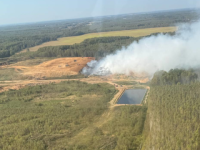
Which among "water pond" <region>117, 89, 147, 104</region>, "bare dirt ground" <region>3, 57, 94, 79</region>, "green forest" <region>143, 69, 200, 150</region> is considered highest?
"bare dirt ground" <region>3, 57, 94, 79</region>

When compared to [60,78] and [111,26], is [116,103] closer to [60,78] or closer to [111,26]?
[60,78]

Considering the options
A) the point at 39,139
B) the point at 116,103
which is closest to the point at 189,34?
the point at 116,103

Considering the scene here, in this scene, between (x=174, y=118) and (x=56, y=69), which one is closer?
(x=174, y=118)

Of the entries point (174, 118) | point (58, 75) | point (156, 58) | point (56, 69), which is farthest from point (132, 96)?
point (56, 69)

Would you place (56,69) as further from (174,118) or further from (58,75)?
(174,118)

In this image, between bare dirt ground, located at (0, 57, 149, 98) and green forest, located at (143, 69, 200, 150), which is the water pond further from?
green forest, located at (143, 69, 200, 150)

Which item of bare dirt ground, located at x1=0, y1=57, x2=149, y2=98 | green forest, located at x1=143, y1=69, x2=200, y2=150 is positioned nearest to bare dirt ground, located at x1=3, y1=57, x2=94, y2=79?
bare dirt ground, located at x1=0, y1=57, x2=149, y2=98
